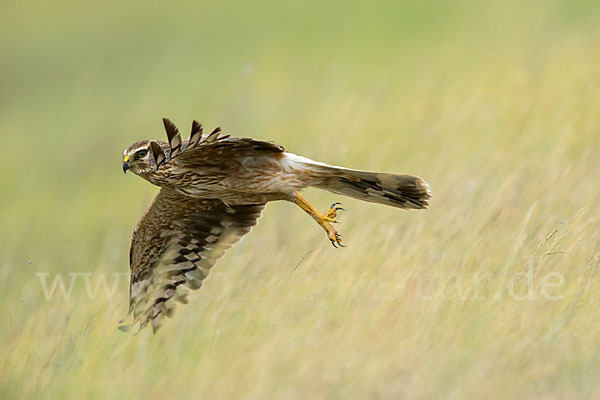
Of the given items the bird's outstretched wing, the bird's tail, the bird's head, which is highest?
the bird's tail

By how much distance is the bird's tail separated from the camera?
6523mm

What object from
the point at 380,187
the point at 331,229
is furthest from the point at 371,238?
the point at 380,187

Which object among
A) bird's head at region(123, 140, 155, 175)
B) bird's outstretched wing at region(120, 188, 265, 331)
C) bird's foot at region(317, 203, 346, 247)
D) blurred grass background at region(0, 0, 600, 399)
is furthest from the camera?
bird's outstretched wing at region(120, 188, 265, 331)

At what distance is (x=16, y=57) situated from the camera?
2092 centimetres

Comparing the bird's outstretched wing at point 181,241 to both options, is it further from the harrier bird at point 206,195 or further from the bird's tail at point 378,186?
the bird's tail at point 378,186

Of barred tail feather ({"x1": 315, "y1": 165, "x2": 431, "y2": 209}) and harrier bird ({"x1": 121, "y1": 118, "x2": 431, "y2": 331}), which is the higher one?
barred tail feather ({"x1": 315, "y1": 165, "x2": 431, "y2": 209})

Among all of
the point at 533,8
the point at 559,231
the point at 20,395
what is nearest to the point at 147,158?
the point at 20,395

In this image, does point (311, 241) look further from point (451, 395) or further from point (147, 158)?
point (451, 395)

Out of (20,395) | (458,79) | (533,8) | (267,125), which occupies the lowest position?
(20,395)

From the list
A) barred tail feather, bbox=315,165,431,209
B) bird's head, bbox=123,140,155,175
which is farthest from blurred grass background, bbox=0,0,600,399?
bird's head, bbox=123,140,155,175

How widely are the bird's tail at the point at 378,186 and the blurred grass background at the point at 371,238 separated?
0.42 feet

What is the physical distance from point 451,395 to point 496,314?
668 millimetres

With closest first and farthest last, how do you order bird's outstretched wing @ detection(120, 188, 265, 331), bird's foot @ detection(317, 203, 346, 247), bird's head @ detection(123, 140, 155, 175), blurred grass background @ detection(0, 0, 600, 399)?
1. blurred grass background @ detection(0, 0, 600, 399)
2. bird's foot @ detection(317, 203, 346, 247)
3. bird's head @ detection(123, 140, 155, 175)
4. bird's outstretched wing @ detection(120, 188, 265, 331)

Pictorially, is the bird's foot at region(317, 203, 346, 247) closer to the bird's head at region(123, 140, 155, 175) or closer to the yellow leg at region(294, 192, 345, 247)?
the yellow leg at region(294, 192, 345, 247)
